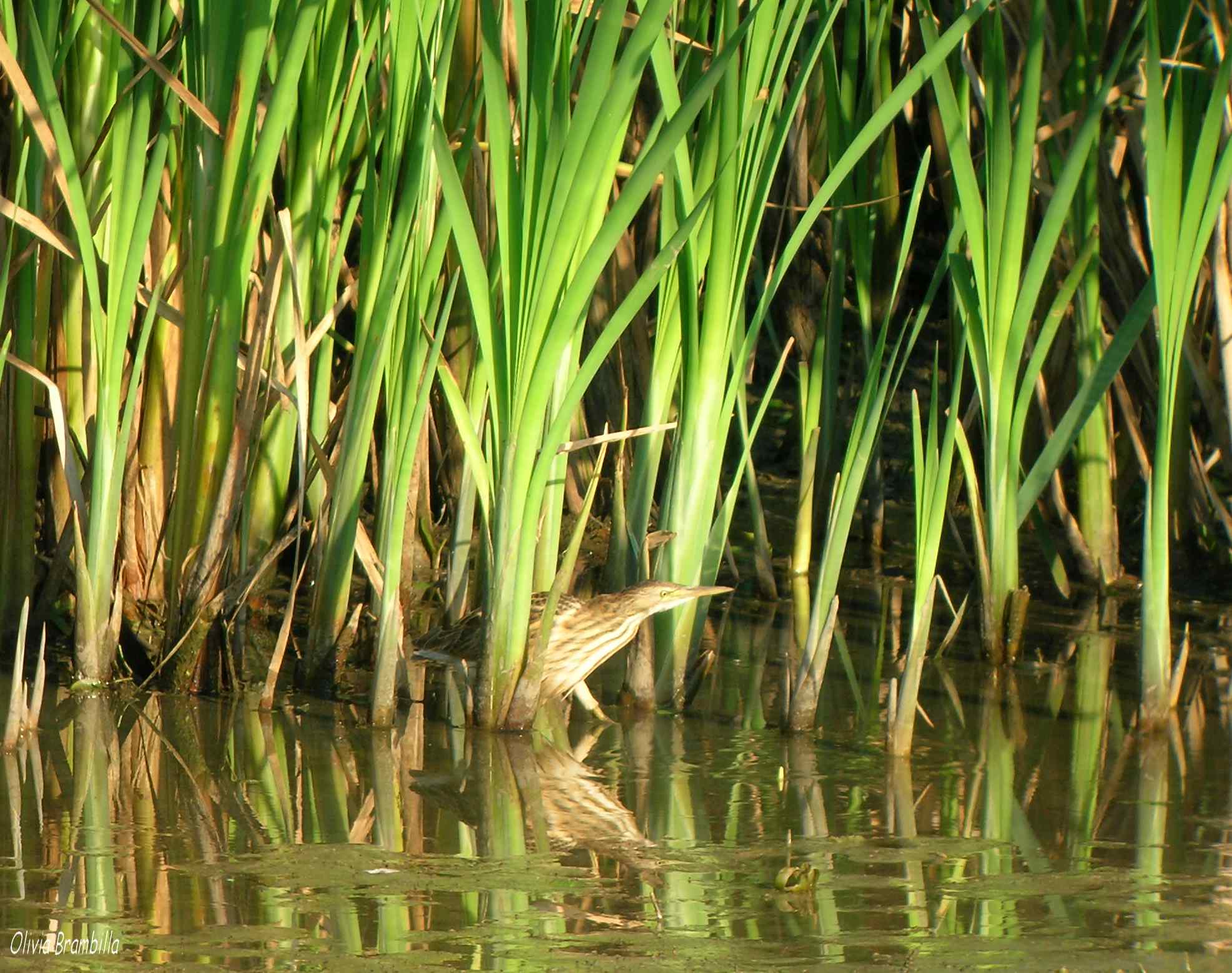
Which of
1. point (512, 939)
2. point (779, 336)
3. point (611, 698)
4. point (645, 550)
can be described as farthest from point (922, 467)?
point (779, 336)

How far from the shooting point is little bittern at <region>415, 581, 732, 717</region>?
4906 millimetres

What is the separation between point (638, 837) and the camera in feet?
12.8

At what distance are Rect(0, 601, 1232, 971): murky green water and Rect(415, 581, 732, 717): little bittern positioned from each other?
7.5 inches

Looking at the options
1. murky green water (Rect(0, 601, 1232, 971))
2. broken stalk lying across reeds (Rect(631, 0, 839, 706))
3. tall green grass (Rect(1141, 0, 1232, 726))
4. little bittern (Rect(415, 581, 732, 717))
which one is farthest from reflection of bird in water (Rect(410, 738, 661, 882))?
tall green grass (Rect(1141, 0, 1232, 726))

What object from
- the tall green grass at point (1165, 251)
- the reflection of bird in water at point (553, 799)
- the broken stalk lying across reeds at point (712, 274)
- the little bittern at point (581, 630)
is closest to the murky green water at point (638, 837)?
the reflection of bird in water at point (553, 799)

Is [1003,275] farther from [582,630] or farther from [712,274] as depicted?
[582,630]

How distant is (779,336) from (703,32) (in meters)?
3.48

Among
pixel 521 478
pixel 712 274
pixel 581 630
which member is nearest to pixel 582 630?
pixel 581 630

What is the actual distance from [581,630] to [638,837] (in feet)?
3.67

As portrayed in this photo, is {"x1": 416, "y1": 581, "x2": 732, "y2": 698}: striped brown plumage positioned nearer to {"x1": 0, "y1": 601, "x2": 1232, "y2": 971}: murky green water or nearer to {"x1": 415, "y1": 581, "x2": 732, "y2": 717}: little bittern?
{"x1": 415, "y1": 581, "x2": 732, "y2": 717}: little bittern

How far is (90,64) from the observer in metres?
5.03

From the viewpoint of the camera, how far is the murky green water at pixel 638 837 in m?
3.13

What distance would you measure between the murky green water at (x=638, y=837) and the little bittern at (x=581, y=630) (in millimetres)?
191

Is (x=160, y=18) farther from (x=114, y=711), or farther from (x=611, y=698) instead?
(x=611, y=698)
